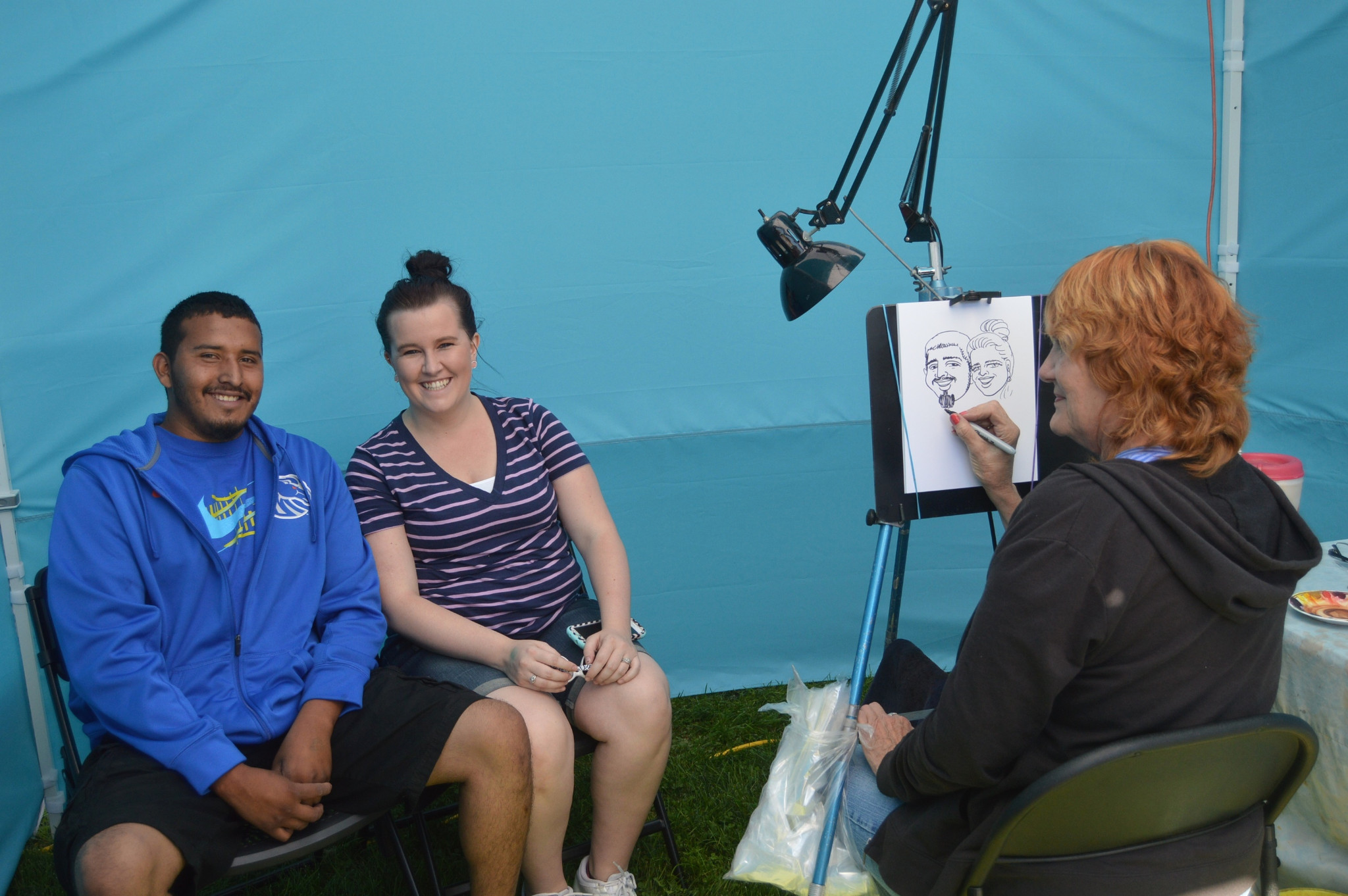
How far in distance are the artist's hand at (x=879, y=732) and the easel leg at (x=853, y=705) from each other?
0.06m

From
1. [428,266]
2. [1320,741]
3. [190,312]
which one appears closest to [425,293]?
[428,266]

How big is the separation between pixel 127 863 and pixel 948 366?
161 centimetres

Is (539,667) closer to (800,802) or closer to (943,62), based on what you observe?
(800,802)

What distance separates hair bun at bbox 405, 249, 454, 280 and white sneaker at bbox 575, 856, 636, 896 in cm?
121

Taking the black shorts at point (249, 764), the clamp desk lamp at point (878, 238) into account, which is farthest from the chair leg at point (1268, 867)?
the black shorts at point (249, 764)

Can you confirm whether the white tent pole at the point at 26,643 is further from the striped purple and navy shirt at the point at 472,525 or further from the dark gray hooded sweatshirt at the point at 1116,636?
the dark gray hooded sweatshirt at the point at 1116,636

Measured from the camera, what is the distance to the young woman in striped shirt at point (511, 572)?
177 centimetres

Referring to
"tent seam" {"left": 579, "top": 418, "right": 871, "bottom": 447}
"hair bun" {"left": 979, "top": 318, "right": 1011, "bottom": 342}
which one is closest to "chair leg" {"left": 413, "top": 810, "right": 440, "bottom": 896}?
"hair bun" {"left": 979, "top": 318, "right": 1011, "bottom": 342}

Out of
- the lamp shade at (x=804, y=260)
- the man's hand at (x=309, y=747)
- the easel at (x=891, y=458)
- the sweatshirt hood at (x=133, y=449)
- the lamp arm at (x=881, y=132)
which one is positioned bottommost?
the man's hand at (x=309, y=747)

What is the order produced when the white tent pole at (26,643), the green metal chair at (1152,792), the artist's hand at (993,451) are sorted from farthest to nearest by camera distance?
the white tent pole at (26,643) → the artist's hand at (993,451) → the green metal chair at (1152,792)

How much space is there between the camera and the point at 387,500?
6.24 feet

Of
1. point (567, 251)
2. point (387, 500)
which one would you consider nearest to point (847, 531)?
point (567, 251)

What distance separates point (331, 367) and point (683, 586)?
127 centimetres

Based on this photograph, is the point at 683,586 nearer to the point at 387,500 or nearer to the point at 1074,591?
the point at 387,500
